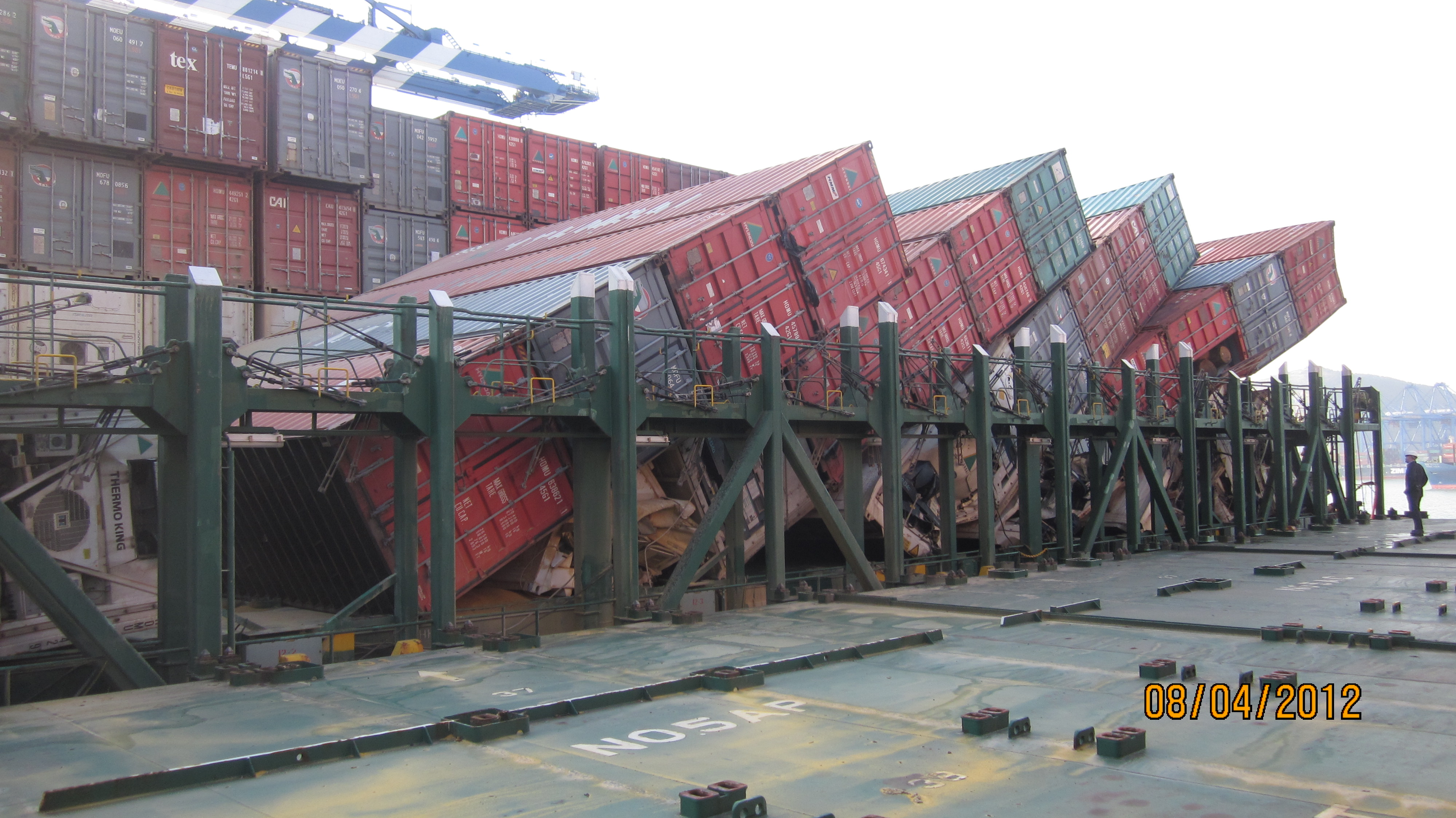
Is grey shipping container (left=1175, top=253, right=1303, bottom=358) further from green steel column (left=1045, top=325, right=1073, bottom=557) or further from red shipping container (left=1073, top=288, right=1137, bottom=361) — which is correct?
green steel column (left=1045, top=325, right=1073, bottom=557)

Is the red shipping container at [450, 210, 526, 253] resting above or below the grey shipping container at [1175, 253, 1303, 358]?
above

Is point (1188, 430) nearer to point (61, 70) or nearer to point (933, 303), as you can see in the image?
point (933, 303)

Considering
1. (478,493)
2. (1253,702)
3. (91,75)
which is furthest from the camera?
(91,75)

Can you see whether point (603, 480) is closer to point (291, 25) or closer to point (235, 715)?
point (235, 715)

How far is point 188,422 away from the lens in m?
11.5

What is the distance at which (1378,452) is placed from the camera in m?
35.4

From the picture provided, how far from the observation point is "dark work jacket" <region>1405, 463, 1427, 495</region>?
26.9m

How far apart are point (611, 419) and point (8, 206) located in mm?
18289

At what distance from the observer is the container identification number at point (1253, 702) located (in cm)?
849

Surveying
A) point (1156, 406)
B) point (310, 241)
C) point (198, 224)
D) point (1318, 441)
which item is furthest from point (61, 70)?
point (1318, 441)

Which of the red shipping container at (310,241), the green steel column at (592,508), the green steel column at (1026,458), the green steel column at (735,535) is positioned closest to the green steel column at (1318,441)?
the green steel column at (1026,458)

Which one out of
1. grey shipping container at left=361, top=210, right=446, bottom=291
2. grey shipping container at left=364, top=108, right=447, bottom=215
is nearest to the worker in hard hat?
grey shipping container at left=361, top=210, right=446, bottom=291

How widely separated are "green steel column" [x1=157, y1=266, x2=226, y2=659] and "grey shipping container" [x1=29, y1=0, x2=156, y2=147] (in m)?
17.4

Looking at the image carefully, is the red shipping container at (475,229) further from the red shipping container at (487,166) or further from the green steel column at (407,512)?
the green steel column at (407,512)
